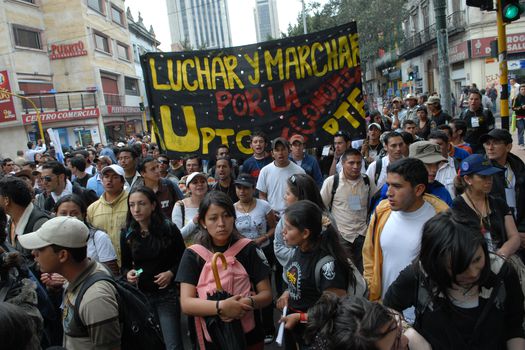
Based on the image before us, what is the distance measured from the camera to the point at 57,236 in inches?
87.6

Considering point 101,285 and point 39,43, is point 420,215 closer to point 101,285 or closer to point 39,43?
point 101,285

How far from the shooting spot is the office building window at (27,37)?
26500 mm

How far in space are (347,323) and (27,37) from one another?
32.5 meters

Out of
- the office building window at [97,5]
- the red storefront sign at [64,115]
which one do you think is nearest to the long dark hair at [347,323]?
the red storefront sign at [64,115]

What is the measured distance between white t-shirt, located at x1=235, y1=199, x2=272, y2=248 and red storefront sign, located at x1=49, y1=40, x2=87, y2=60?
3028 centimetres

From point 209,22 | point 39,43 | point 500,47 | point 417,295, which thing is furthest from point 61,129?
point 209,22

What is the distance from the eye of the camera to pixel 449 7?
25938 mm

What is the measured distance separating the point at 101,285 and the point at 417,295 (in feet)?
5.25

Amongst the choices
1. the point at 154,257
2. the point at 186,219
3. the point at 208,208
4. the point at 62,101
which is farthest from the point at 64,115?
the point at 208,208

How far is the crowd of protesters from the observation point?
178 cm

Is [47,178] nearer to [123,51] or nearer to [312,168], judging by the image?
[312,168]

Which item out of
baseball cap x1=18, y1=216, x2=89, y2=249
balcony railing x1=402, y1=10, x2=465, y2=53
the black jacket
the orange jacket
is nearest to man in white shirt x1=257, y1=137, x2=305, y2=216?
the orange jacket

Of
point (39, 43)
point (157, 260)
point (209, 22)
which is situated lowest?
point (157, 260)

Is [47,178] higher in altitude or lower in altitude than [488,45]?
lower
